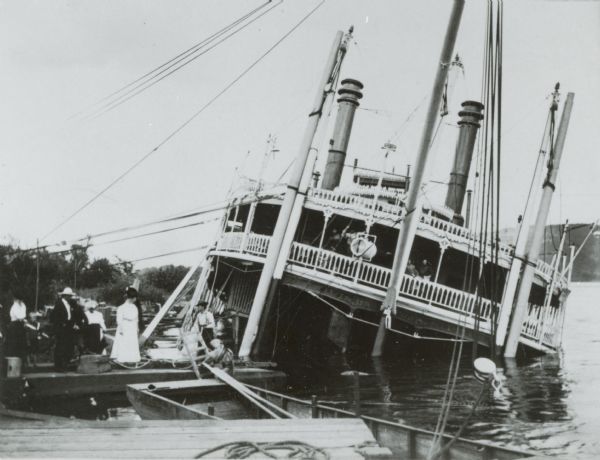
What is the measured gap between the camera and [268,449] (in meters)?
4.82

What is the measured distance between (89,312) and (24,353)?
2.24 m

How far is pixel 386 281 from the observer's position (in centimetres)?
1738

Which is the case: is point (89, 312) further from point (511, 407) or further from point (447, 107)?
point (447, 107)

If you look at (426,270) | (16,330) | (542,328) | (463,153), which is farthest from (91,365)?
(463,153)

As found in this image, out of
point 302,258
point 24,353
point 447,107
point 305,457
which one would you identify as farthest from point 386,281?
point 305,457

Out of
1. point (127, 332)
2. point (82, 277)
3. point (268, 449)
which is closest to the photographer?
point (268, 449)

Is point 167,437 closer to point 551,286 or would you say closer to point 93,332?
point 93,332

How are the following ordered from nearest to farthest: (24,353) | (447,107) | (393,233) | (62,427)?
1. (62,427)
2. (24,353)
3. (447,107)
4. (393,233)

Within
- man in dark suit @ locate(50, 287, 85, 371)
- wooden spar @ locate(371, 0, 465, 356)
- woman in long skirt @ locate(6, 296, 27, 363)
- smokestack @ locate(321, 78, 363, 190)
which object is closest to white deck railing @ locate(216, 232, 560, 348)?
wooden spar @ locate(371, 0, 465, 356)

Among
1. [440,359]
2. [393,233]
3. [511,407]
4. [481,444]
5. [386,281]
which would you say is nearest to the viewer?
[481,444]

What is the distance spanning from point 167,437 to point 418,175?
Result: 33.7 feet

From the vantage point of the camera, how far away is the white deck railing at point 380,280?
17.0m

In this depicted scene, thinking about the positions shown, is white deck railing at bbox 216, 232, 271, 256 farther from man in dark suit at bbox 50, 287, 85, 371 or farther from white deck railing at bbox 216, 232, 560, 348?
man in dark suit at bbox 50, 287, 85, 371

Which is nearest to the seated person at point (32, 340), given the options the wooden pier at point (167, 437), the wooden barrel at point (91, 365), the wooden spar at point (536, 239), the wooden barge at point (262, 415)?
the wooden barrel at point (91, 365)
